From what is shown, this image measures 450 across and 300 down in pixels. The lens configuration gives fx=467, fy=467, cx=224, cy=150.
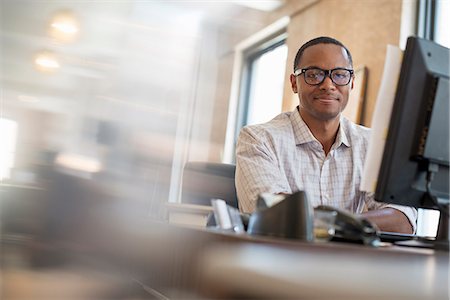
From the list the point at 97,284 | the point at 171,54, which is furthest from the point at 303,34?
the point at 97,284

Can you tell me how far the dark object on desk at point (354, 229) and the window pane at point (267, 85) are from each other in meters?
3.53

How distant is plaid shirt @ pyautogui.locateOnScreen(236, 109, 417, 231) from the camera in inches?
57.2

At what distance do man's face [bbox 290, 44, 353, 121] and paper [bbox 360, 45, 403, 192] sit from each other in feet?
1.82

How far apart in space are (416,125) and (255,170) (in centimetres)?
59

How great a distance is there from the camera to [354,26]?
3.32 m

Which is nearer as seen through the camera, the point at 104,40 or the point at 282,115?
the point at 282,115

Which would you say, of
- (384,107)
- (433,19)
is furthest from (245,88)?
(384,107)

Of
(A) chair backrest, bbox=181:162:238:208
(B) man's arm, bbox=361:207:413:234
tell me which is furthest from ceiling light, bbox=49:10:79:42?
(B) man's arm, bbox=361:207:413:234

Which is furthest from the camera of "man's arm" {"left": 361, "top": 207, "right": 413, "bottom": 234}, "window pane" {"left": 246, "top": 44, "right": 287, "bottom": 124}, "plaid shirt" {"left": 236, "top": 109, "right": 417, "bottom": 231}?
"window pane" {"left": 246, "top": 44, "right": 287, "bottom": 124}

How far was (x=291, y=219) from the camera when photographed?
708 mm

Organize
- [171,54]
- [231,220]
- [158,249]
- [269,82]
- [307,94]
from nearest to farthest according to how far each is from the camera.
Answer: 1. [158,249]
2. [231,220]
3. [307,94]
4. [269,82]
5. [171,54]

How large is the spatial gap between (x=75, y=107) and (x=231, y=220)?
159 inches

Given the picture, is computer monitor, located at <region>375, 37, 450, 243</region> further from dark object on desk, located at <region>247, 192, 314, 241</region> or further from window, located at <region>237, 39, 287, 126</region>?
window, located at <region>237, 39, 287, 126</region>

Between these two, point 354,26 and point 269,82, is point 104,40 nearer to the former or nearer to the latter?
point 269,82
